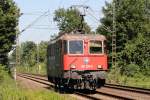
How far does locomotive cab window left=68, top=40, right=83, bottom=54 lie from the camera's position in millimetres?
29328

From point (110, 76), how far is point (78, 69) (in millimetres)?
19216

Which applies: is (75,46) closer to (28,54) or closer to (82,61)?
(82,61)

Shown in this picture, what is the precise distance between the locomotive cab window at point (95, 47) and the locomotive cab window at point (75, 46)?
0.56m

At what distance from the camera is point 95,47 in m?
29.7

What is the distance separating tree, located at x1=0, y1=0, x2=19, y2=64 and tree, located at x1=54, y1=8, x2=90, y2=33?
137ft

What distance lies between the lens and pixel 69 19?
95.2 meters

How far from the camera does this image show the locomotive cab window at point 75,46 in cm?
2933

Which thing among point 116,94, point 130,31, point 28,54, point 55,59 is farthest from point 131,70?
point 28,54

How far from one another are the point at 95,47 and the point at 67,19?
66.4 metres

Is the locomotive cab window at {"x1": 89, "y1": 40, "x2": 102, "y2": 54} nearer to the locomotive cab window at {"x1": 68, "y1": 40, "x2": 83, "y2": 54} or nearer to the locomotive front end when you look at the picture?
the locomotive front end

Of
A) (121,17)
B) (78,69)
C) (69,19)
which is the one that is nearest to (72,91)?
(78,69)

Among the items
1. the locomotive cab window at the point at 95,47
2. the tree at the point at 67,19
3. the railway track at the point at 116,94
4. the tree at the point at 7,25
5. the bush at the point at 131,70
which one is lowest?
the railway track at the point at 116,94

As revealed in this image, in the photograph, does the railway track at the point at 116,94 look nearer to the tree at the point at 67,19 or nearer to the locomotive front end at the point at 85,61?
the locomotive front end at the point at 85,61

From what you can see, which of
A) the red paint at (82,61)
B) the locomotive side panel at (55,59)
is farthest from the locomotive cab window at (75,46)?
the locomotive side panel at (55,59)
